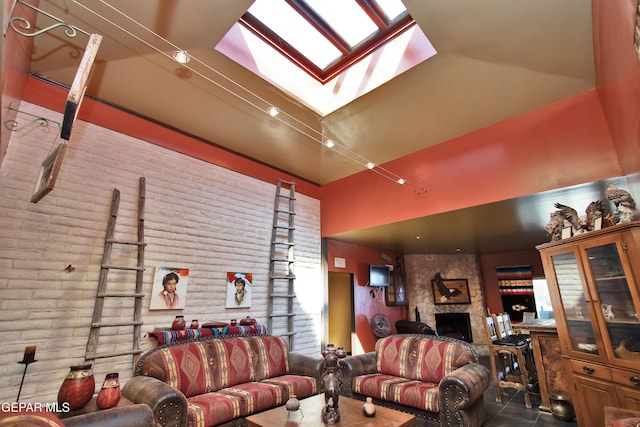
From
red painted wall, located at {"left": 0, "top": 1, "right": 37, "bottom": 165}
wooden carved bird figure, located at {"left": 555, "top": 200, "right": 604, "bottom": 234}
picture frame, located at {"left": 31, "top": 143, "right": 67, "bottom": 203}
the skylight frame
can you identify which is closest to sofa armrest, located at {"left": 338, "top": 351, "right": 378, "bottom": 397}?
wooden carved bird figure, located at {"left": 555, "top": 200, "right": 604, "bottom": 234}

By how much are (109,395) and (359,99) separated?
3.85 metres

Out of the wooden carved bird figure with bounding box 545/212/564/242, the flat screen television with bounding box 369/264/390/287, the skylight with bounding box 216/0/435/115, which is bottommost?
the flat screen television with bounding box 369/264/390/287

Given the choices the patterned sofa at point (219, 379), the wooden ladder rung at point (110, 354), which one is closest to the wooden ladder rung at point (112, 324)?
the wooden ladder rung at point (110, 354)

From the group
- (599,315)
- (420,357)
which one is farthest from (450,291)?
(599,315)

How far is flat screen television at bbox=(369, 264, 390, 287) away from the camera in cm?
649

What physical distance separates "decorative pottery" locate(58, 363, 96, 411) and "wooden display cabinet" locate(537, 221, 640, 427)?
400cm

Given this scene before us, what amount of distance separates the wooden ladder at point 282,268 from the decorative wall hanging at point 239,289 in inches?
14.1

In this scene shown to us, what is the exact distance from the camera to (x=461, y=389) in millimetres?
2547

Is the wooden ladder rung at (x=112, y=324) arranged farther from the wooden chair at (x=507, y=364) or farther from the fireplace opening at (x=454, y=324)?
the fireplace opening at (x=454, y=324)

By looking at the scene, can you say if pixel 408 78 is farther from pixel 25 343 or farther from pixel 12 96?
pixel 25 343

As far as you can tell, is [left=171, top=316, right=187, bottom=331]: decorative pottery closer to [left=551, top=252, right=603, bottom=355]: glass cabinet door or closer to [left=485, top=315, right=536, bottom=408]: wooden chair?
[left=485, top=315, right=536, bottom=408]: wooden chair

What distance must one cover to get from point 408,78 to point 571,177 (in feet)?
6.69

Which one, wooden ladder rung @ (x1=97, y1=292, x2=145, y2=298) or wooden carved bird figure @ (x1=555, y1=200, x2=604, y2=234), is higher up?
wooden carved bird figure @ (x1=555, y1=200, x2=604, y2=234)

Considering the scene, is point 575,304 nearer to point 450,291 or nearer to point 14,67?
point 450,291
